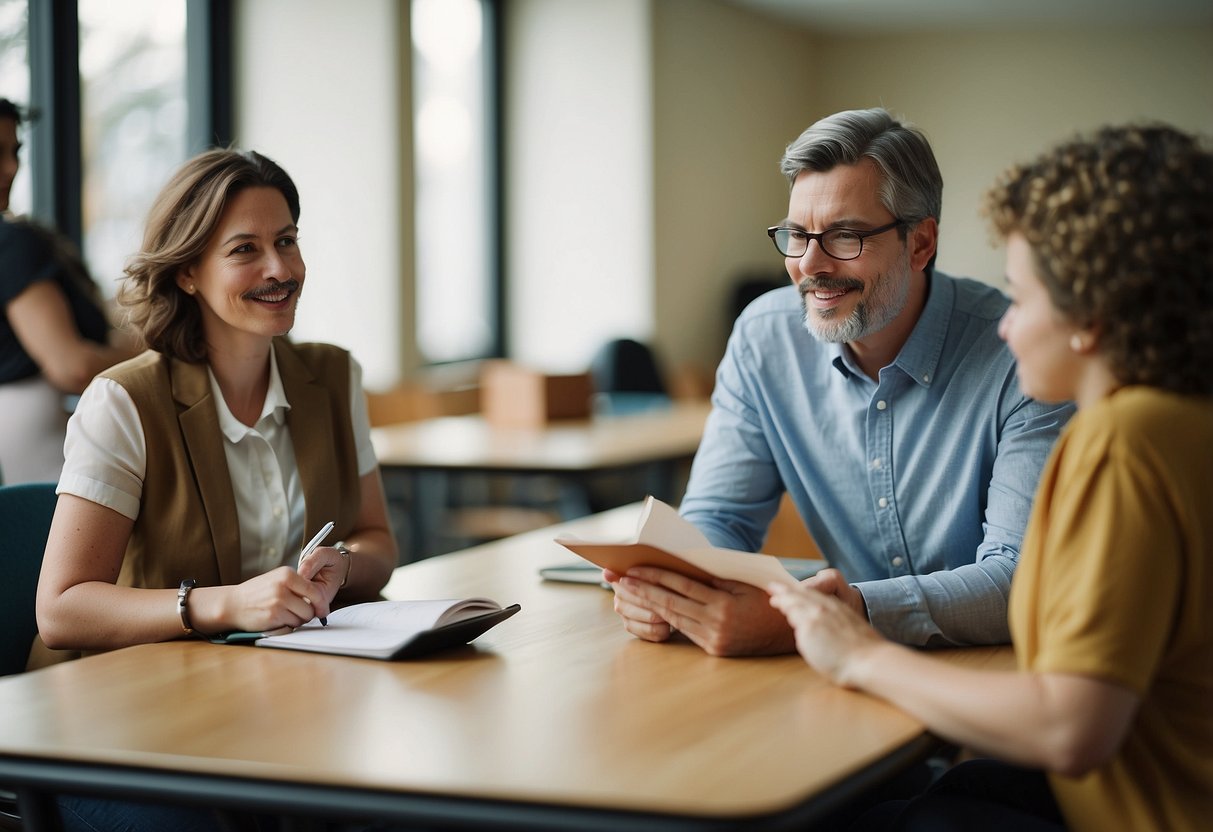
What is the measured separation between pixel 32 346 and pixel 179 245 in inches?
50.9

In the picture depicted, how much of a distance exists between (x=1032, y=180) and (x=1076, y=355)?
19cm

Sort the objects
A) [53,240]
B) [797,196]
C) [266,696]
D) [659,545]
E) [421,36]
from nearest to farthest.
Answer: [266,696]
[659,545]
[797,196]
[53,240]
[421,36]

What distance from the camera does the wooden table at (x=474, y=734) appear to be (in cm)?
122

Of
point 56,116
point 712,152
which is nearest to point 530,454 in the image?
point 56,116

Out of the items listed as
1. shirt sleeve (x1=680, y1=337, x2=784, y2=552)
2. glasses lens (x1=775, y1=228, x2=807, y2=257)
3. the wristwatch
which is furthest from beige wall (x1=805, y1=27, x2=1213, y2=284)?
the wristwatch

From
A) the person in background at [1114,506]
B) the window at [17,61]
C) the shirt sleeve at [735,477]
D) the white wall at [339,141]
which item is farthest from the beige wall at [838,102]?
the person in background at [1114,506]

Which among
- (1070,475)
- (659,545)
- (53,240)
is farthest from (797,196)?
(53,240)

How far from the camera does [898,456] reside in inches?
82.7

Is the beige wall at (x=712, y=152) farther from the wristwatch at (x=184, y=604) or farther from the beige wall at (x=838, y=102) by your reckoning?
the wristwatch at (x=184, y=604)

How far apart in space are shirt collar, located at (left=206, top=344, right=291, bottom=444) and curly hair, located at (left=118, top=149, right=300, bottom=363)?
0.26 feet

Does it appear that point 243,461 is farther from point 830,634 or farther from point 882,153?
point 882,153

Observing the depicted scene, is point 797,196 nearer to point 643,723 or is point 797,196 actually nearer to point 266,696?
point 643,723

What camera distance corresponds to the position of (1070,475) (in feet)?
4.27

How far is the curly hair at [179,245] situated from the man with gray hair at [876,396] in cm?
81
